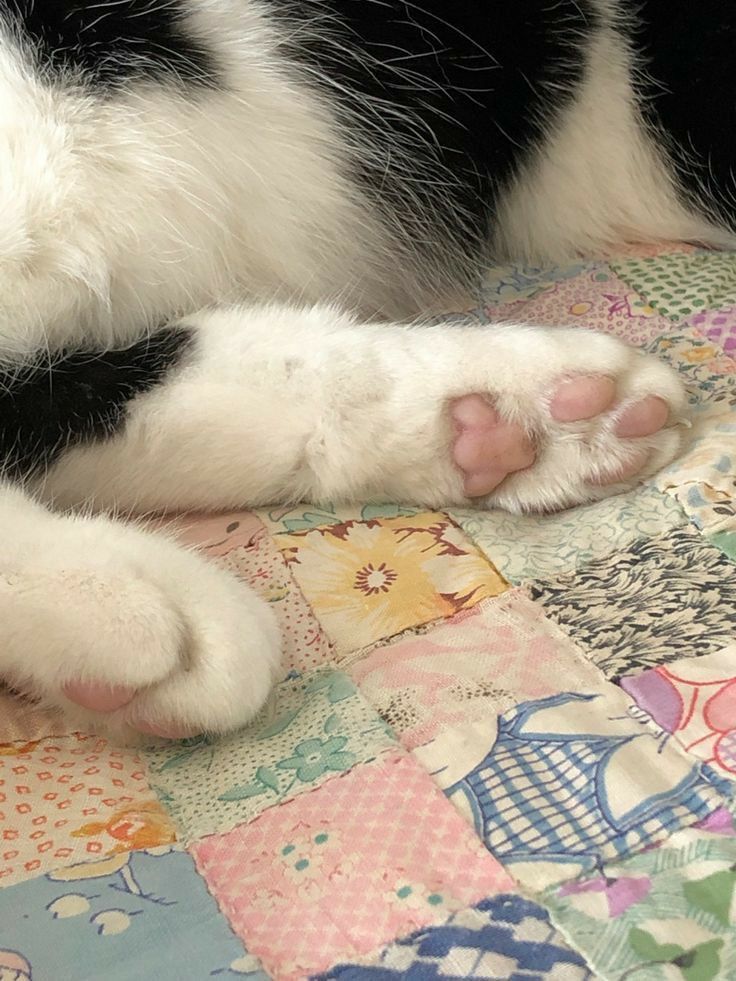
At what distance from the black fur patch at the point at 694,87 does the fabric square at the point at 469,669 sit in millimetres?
617

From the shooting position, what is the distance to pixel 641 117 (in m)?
1.15

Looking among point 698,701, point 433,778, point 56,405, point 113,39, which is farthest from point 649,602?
point 113,39

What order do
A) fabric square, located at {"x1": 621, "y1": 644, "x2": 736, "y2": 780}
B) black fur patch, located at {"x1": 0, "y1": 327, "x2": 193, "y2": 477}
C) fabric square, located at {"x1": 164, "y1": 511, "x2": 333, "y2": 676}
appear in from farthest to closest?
black fur patch, located at {"x1": 0, "y1": 327, "x2": 193, "y2": 477} → fabric square, located at {"x1": 164, "y1": 511, "x2": 333, "y2": 676} → fabric square, located at {"x1": 621, "y1": 644, "x2": 736, "y2": 780}

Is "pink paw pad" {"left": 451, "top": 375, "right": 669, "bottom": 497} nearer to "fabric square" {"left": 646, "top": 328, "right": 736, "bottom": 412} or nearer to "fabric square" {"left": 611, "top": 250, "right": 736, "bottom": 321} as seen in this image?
"fabric square" {"left": 646, "top": 328, "right": 736, "bottom": 412}

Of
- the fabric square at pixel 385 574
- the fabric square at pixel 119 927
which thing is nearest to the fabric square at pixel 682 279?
the fabric square at pixel 385 574

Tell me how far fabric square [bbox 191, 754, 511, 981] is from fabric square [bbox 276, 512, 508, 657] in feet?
0.44

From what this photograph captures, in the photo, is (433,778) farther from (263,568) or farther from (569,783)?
(263,568)

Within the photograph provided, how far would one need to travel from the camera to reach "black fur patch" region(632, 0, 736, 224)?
1087mm

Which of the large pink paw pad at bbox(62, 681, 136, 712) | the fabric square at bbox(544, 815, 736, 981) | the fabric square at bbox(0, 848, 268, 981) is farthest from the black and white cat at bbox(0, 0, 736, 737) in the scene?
the fabric square at bbox(544, 815, 736, 981)

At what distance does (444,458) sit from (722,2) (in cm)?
58

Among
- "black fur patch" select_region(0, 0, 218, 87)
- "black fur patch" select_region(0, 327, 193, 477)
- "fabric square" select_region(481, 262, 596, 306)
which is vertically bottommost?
"fabric square" select_region(481, 262, 596, 306)

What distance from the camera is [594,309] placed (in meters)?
1.08

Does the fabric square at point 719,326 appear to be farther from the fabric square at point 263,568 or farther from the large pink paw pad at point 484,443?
the fabric square at point 263,568

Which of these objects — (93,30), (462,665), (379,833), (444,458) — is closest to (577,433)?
(444,458)
